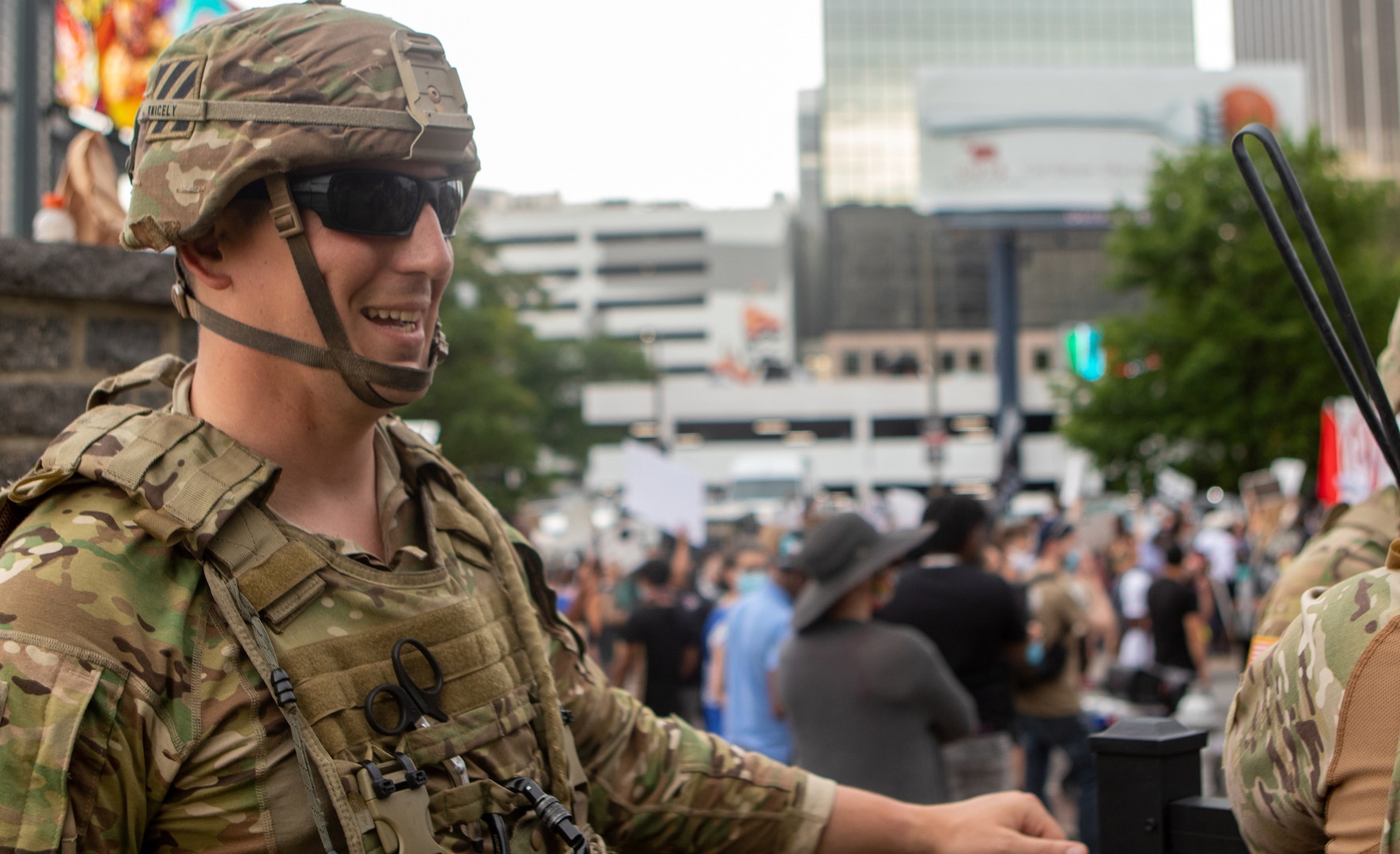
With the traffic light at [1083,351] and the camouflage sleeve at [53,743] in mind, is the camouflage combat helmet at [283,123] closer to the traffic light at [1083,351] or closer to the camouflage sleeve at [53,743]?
the camouflage sleeve at [53,743]

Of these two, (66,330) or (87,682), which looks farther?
(66,330)

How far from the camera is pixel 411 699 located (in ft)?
5.77

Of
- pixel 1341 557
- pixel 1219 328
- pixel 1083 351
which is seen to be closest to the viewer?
pixel 1341 557

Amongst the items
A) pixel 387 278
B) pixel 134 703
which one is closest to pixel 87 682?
pixel 134 703

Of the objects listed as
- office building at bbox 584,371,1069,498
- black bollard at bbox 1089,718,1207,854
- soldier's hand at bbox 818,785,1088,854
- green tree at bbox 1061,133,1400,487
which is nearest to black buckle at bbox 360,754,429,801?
soldier's hand at bbox 818,785,1088,854

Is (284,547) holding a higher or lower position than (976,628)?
higher

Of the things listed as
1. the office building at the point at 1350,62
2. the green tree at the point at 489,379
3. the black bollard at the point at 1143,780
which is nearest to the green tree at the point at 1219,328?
the green tree at the point at 489,379

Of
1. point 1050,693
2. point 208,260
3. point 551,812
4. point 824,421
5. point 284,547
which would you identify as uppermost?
point 824,421

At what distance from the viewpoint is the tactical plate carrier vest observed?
163 cm

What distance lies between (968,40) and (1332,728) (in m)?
96.5

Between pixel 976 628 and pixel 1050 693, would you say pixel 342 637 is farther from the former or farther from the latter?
pixel 1050 693

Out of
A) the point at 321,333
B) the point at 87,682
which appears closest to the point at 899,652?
the point at 321,333

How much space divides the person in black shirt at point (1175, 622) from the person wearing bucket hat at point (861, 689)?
599cm

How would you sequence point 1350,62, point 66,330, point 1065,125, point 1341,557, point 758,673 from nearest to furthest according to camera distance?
point 1341,557 → point 66,330 → point 758,673 → point 1065,125 → point 1350,62
